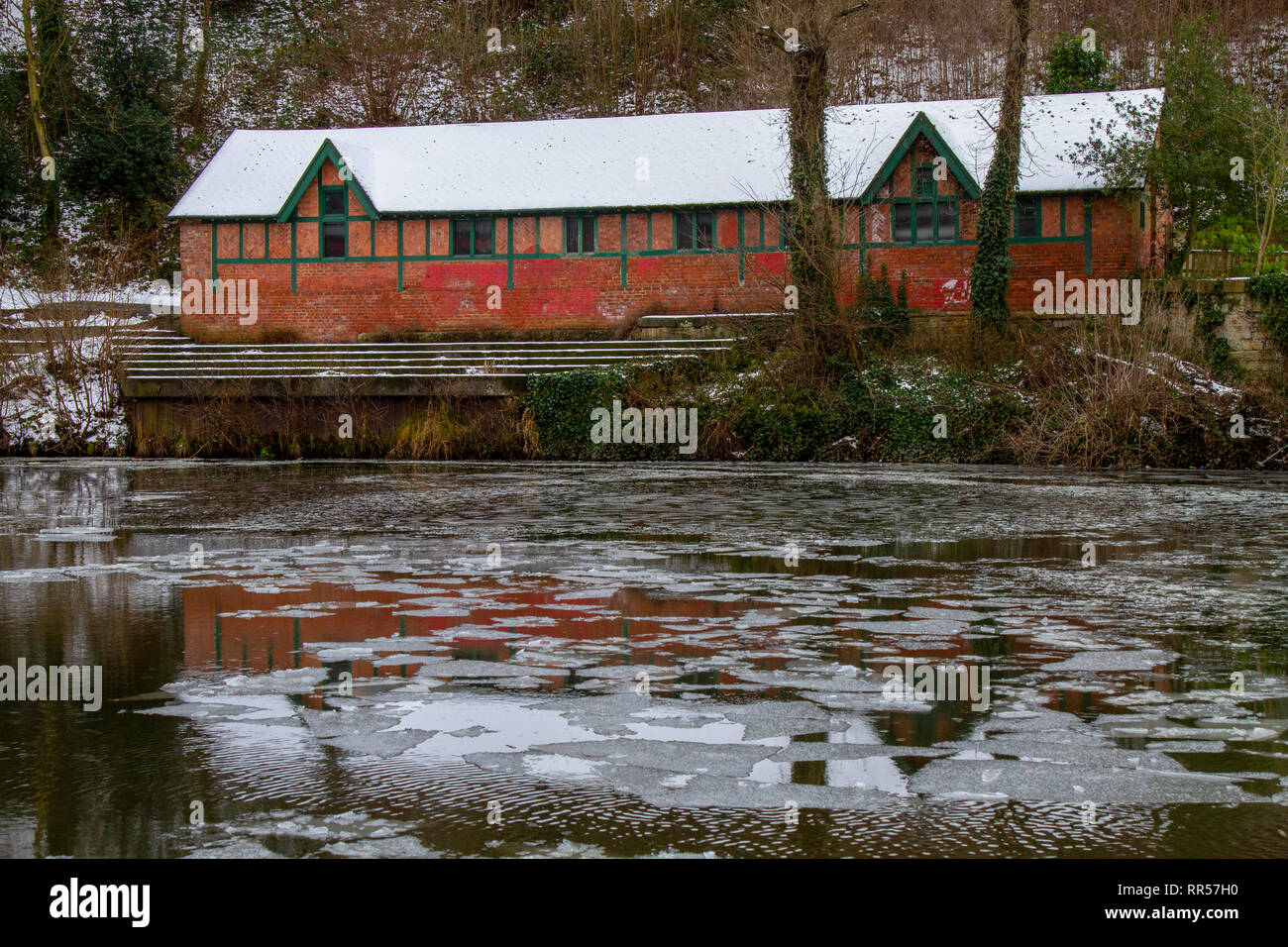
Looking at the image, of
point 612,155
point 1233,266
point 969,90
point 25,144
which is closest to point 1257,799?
point 1233,266

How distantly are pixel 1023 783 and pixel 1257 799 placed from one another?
31.7 inches

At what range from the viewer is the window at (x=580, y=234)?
3538 centimetres

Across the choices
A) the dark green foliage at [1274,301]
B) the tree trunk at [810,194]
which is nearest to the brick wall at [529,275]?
the tree trunk at [810,194]

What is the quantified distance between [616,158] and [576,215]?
95.6 inches

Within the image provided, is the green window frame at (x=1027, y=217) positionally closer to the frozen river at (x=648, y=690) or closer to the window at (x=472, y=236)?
the window at (x=472, y=236)

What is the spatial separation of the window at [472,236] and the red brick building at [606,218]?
2.2 inches

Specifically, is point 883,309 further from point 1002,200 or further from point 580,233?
point 580,233

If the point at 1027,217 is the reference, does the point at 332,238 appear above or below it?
above

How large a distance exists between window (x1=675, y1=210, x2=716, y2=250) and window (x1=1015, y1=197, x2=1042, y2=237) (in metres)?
7.83

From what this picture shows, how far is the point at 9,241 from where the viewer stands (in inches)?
1683

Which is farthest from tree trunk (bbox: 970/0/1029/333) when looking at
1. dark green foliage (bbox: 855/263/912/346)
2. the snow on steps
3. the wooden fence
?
the snow on steps

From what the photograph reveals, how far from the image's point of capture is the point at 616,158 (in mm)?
A: 36594

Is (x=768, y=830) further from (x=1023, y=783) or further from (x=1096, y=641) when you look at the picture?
(x=1096, y=641)

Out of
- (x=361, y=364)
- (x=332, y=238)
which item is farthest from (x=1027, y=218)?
(x=332, y=238)
